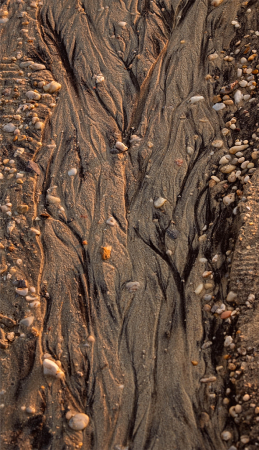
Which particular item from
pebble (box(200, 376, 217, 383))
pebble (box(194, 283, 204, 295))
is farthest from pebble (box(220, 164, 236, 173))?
pebble (box(200, 376, 217, 383))

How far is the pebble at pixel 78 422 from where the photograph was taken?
7.56ft

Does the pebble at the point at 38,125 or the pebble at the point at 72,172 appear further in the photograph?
the pebble at the point at 38,125

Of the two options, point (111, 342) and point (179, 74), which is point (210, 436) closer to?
point (111, 342)

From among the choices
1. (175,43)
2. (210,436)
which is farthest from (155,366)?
(175,43)

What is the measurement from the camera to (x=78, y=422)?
7.57 ft

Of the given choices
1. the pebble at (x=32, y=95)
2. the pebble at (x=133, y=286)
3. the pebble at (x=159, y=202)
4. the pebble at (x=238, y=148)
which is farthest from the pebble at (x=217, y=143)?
the pebble at (x=32, y=95)

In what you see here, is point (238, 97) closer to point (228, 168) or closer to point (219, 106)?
point (219, 106)

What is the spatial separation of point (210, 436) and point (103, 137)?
238 cm

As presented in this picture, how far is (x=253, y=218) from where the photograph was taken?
8.87 ft

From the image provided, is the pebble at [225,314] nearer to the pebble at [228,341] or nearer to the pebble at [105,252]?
the pebble at [228,341]

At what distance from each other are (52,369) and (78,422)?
36 centimetres

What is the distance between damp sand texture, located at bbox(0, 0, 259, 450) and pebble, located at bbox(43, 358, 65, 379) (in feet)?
0.05

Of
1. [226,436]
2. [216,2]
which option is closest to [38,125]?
[216,2]

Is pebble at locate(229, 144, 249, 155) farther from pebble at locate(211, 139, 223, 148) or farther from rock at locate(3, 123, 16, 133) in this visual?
rock at locate(3, 123, 16, 133)
